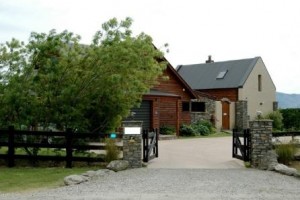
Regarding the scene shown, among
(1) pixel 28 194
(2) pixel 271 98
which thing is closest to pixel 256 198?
(1) pixel 28 194

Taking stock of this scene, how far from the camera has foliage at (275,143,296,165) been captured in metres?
14.9

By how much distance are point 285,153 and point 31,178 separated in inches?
325

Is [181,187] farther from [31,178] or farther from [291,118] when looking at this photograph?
[291,118]

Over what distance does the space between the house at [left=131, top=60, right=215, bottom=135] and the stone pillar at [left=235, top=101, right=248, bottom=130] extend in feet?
9.99

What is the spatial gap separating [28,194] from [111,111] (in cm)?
661

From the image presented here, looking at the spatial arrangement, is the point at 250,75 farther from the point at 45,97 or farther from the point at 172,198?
the point at 172,198

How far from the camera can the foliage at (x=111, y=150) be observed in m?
14.7

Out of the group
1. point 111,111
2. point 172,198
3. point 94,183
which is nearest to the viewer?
point 172,198

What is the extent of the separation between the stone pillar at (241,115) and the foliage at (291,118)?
3476 millimetres

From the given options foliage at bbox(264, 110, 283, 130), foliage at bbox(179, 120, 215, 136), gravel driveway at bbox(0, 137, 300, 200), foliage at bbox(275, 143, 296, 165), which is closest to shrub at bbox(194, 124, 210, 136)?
foliage at bbox(179, 120, 215, 136)

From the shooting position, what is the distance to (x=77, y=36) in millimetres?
15719

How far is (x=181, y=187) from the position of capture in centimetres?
1062

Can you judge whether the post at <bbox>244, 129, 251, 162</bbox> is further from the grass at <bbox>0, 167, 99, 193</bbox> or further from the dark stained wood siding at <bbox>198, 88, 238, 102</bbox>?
the dark stained wood siding at <bbox>198, 88, 238, 102</bbox>

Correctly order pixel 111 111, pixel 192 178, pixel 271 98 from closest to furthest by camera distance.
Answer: pixel 192 178
pixel 111 111
pixel 271 98
